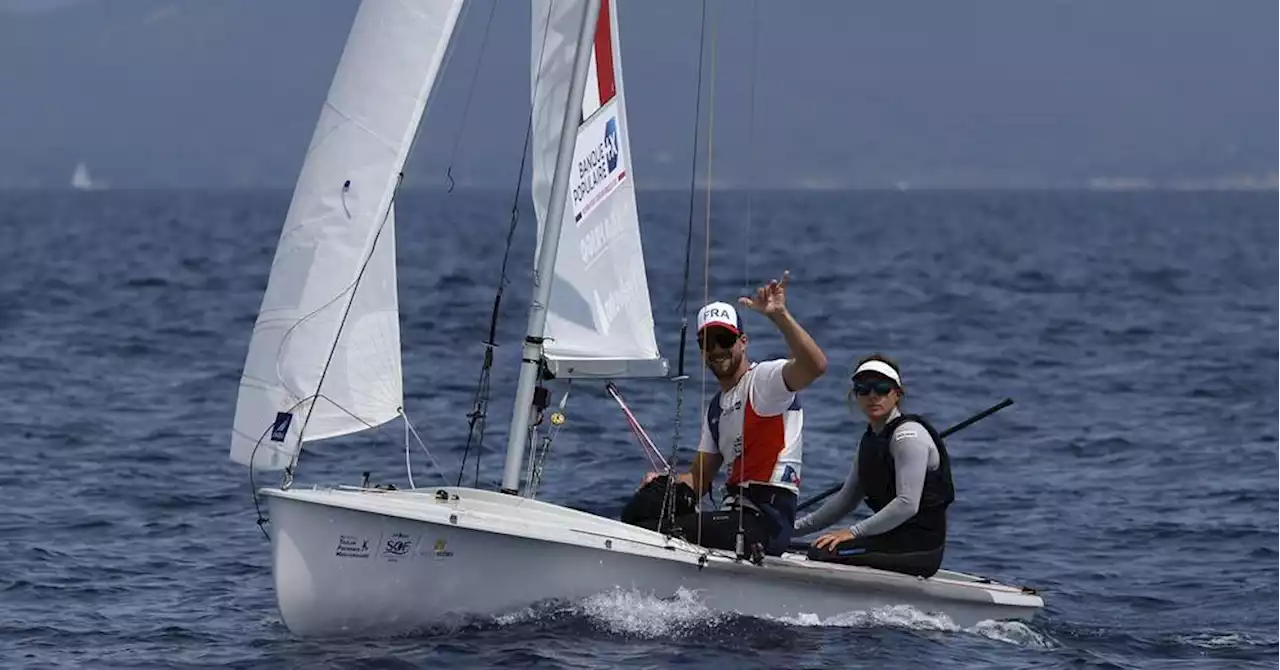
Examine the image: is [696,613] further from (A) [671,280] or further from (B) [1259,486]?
(A) [671,280]

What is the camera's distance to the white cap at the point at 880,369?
431 inches

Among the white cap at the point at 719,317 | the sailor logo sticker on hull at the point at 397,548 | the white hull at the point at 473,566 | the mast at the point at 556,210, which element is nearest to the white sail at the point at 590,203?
the mast at the point at 556,210

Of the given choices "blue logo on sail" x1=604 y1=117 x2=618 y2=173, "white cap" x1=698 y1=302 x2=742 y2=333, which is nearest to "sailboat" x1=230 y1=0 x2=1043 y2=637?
"blue logo on sail" x1=604 y1=117 x2=618 y2=173

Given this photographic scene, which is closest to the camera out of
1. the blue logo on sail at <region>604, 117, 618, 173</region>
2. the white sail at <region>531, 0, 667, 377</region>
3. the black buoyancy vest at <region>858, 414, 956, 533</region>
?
the black buoyancy vest at <region>858, 414, 956, 533</region>

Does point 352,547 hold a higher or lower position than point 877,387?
lower

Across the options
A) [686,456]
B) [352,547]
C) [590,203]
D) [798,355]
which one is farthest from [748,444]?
[686,456]

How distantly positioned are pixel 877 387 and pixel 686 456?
6957 mm

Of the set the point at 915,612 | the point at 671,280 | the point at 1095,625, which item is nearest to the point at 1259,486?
the point at 1095,625

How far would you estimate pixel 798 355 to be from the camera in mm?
10312

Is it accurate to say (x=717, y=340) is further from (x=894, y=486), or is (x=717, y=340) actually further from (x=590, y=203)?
(x=894, y=486)

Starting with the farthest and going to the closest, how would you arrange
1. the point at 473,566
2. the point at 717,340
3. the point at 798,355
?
the point at 717,340 < the point at 473,566 < the point at 798,355

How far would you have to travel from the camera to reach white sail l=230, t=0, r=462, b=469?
10.6m

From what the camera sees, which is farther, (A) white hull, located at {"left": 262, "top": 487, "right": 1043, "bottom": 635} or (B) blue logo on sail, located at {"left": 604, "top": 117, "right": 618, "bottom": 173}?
(B) blue logo on sail, located at {"left": 604, "top": 117, "right": 618, "bottom": 173}

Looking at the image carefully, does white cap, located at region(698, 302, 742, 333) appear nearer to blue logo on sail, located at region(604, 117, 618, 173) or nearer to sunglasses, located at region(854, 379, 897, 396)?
sunglasses, located at region(854, 379, 897, 396)
